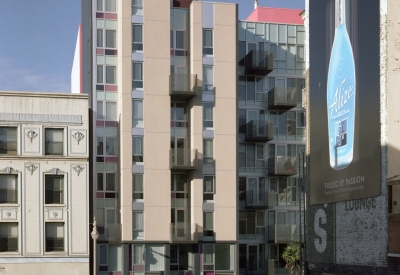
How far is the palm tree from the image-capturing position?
185 feet

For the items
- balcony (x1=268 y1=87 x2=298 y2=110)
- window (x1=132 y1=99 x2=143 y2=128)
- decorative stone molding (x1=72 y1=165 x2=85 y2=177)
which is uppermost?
balcony (x1=268 y1=87 x2=298 y2=110)

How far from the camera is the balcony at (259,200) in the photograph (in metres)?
57.7

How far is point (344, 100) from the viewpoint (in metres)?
36.1

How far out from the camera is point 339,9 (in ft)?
123

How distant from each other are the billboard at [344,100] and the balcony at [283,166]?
17.3 m

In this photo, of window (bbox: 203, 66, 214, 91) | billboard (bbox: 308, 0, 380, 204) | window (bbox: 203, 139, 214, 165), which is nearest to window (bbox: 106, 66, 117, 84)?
window (bbox: 203, 66, 214, 91)

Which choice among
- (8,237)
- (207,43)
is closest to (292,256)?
(207,43)

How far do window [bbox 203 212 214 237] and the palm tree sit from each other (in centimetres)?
671

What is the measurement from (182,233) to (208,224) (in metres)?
1.97

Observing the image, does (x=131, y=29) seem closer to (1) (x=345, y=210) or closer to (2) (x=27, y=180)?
(2) (x=27, y=180)

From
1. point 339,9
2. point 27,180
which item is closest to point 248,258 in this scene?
point 27,180

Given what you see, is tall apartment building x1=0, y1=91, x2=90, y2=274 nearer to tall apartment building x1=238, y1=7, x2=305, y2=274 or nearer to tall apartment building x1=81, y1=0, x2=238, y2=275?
tall apartment building x1=81, y1=0, x2=238, y2=275

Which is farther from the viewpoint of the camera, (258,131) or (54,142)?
(258,131)

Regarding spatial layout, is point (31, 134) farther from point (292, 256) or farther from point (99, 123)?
point (292, 256)
